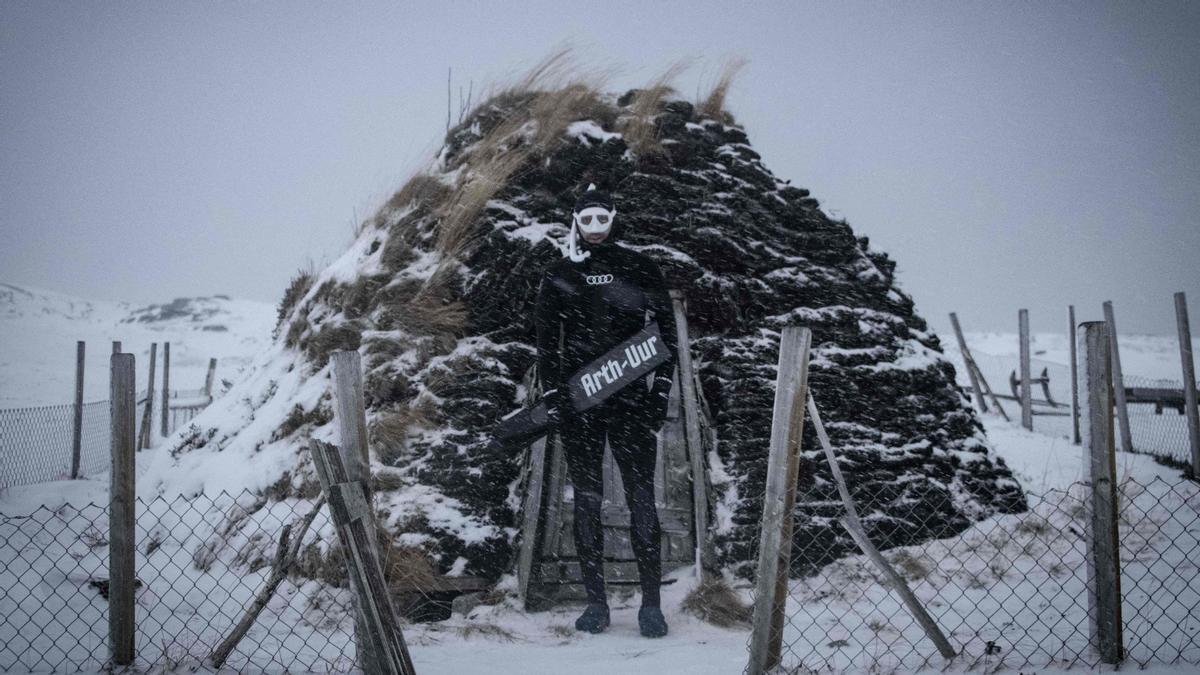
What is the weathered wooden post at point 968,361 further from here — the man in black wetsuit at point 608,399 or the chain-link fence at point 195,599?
the chain-link fence at point 195,599

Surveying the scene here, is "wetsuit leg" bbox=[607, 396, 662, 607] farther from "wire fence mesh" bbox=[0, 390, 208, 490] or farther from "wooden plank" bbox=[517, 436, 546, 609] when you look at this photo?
"wire fence mesh" bbox=[0, 390, 208, 490]

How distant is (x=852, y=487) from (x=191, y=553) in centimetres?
489

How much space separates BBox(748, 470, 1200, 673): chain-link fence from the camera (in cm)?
295

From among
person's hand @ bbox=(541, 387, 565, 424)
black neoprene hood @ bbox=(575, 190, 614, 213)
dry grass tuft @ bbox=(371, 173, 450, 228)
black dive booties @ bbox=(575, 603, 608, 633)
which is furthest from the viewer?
dry grass tuft @ bbox=(371, 173, 450, 228)

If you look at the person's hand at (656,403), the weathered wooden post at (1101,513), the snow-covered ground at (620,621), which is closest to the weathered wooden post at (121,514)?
the snow-covered ground at (620,621)

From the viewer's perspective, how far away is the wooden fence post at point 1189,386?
7.18 meters

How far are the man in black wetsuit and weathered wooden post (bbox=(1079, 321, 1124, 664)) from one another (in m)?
1.92

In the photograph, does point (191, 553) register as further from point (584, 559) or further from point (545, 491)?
point (584, 559)

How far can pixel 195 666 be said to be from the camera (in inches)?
112

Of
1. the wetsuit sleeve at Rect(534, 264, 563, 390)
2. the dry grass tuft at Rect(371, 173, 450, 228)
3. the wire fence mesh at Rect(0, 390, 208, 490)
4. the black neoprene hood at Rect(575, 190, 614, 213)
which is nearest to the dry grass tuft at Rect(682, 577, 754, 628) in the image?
the wetsuit sleeve at Rect(534, 264, 563, 390)

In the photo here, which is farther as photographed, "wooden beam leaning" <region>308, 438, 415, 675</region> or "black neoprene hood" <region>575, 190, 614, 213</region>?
"black neoprene hood" <region>575, 190, 614, 213</region>

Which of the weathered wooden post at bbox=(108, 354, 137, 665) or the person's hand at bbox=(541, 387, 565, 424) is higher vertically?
the person's hand at bbox=(541, 387, 565, 424)

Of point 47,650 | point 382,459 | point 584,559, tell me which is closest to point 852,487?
point 584,559

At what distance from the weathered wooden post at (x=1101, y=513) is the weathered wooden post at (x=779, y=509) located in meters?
1.17
